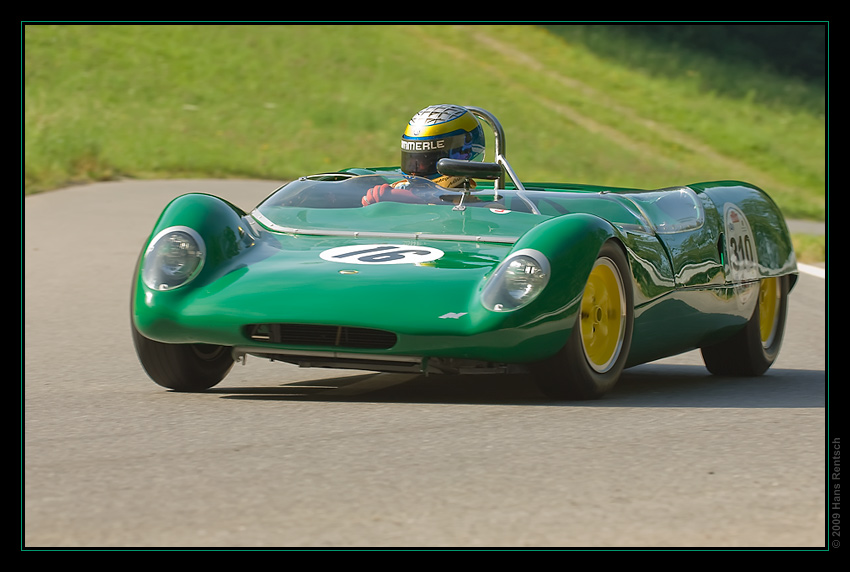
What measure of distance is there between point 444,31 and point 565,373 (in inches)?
1090

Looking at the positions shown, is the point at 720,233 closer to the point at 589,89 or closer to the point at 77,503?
the point at 77,503

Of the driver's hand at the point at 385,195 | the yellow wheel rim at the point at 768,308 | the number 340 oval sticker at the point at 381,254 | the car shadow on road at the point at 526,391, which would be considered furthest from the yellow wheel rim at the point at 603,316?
the yellow wheel rim at the point at 768,308

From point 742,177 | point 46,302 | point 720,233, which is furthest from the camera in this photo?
point 742,177

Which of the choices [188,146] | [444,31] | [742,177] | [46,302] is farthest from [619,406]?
[444,31]

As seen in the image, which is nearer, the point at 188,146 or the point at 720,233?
the point at 720,233

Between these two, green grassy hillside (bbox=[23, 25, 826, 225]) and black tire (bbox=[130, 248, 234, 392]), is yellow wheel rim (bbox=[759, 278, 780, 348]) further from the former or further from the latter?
green grassy hillside (bbox=[23, 25, 826, 225])

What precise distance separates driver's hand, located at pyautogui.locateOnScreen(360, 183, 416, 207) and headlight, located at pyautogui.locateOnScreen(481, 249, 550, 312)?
1222 millimetres

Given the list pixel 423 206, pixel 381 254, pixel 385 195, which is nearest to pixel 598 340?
pixel 381 254

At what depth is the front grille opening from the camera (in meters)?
5.51

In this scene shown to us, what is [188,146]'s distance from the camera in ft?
73.0

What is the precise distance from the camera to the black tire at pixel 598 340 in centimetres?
559

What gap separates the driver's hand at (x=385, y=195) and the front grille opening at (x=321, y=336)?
3.87ft

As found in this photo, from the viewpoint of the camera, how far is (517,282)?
545cm

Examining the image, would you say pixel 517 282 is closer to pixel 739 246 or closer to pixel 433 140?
pixel 433 140
